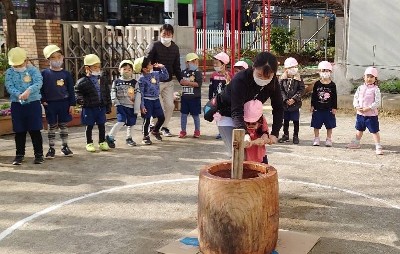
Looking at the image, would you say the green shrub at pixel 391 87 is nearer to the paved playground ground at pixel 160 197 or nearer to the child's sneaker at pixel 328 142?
the paved playground ground at pixel 160 197

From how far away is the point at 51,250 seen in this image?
163 inches

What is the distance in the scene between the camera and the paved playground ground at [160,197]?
14.3 ft

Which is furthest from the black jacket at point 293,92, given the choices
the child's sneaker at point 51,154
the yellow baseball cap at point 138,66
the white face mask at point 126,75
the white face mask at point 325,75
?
the child's sneaker at point 51,154

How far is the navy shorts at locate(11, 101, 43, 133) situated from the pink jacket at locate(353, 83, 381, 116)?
479cm

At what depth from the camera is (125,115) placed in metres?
7.99

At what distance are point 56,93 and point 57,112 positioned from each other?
0.29 metres

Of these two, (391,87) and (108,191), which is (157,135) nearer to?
(108,191)

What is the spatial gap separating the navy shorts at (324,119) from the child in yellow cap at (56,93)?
388 centimetres

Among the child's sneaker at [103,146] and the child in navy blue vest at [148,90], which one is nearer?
the child's sneaker at [103,146]

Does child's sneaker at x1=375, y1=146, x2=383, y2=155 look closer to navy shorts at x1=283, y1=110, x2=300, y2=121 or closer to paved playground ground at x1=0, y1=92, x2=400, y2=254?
paved playground ground at x1=0, y1=92, x2=400, y2=254

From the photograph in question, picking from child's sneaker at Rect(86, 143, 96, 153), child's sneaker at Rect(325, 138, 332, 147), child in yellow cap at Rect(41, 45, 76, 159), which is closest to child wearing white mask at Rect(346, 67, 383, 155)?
child's sneaker at Rect(325, 138, 332, 147)

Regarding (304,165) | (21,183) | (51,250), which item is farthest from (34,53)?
(51,250)

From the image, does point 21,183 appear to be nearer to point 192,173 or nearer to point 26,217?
point 26,217

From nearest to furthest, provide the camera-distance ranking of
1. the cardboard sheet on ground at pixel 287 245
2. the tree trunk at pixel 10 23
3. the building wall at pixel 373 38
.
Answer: the cardboard sheet on ground at pixel 287 245 → the building wall at pixel 373 38 → the tree trunk at pixel 10 23
